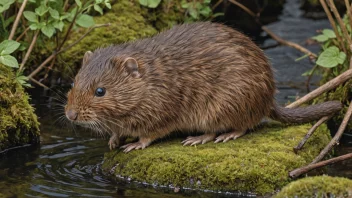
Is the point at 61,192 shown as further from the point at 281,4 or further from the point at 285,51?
the point at 281,4

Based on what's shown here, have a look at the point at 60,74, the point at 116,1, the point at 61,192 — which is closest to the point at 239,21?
the point at 116,1

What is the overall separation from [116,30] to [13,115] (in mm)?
3230

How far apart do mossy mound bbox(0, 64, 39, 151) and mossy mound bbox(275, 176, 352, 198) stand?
3.21 m

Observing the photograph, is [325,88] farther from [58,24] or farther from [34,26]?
[34,26]

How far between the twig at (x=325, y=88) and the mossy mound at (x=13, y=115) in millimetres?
2889

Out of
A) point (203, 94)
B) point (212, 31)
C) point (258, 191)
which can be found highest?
point (212, 31)

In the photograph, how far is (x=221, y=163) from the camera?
25.3ft

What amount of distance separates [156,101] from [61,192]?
1.30 metres

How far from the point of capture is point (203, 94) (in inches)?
325

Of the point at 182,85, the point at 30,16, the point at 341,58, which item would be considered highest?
the point at 30,16

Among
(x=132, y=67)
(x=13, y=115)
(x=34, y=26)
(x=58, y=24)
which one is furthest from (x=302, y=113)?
(x=34, y=26)

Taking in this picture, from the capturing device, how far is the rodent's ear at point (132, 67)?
797cm

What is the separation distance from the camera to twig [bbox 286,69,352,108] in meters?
9.12

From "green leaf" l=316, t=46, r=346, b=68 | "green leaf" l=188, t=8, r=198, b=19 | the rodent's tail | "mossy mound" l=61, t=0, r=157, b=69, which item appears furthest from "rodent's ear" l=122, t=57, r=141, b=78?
"green leaf" l=188, t=8, r=198, b=19
